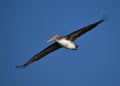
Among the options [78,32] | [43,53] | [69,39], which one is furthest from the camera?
[43,53]

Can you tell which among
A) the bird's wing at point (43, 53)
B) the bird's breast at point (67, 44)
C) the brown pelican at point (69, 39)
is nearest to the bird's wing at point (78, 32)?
the brown pelican at point (69, 39)

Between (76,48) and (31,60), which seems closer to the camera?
(76,48)

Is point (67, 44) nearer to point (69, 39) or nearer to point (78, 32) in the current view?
point (69, 39)

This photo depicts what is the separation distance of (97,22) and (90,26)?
110cm

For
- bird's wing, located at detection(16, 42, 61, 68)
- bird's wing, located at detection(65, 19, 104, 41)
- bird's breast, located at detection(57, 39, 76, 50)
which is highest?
bird's wing, located at detection(16, 42, 61, 68)

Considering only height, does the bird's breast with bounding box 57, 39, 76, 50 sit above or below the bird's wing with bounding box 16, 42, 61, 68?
below

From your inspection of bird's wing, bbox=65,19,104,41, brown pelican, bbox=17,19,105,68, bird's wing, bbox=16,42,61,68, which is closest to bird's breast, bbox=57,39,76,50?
brown pelican, bbox=17,19,105,68

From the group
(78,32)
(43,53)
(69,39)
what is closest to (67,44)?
(69,39)

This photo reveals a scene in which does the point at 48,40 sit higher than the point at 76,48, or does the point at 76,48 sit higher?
the point at 48,40

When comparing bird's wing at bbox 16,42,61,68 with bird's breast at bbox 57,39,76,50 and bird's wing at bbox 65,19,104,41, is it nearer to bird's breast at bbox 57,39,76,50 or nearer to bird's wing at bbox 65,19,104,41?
bird's breast at bbox 57,39,76,50

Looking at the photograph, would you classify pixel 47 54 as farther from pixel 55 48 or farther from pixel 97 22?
pixel 97 22

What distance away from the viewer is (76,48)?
123 ft

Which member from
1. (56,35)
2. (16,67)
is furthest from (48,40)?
(16,67)

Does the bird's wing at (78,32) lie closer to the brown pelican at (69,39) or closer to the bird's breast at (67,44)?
the brown pelican at (69,39)
